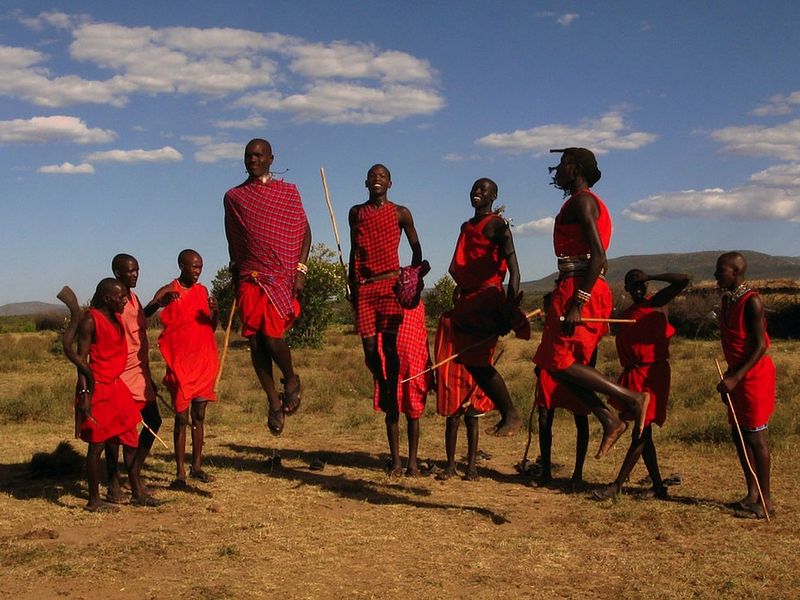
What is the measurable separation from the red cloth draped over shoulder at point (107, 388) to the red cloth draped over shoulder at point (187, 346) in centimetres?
79

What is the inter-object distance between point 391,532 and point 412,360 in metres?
2.27

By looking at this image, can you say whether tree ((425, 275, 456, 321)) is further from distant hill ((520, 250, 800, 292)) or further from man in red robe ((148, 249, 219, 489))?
distant hill ((520, 250, 800, 292))

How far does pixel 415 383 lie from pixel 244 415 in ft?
16.6

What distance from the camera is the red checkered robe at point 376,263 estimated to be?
781 centimetres

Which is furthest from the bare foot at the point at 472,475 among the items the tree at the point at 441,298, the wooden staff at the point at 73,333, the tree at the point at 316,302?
the tree at the point at 441,298

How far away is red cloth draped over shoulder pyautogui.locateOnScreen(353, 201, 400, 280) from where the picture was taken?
7.80 metres

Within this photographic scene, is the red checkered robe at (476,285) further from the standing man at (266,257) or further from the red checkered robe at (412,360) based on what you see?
the standing man at (266,257)

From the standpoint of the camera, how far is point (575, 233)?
19.6 ft

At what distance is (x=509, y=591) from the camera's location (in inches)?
194

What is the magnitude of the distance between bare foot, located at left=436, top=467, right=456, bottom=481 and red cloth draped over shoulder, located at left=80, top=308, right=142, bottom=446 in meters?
2.86

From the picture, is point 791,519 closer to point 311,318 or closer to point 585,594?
point 585,594

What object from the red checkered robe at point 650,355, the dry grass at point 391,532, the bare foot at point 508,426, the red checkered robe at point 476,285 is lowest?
the dry grass at point 391,532

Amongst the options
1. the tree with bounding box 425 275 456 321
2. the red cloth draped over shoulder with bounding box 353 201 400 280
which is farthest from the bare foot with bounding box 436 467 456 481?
the tree with bounding box 425 275 456 321

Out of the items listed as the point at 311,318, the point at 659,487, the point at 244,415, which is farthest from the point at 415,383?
the point at 311,318
